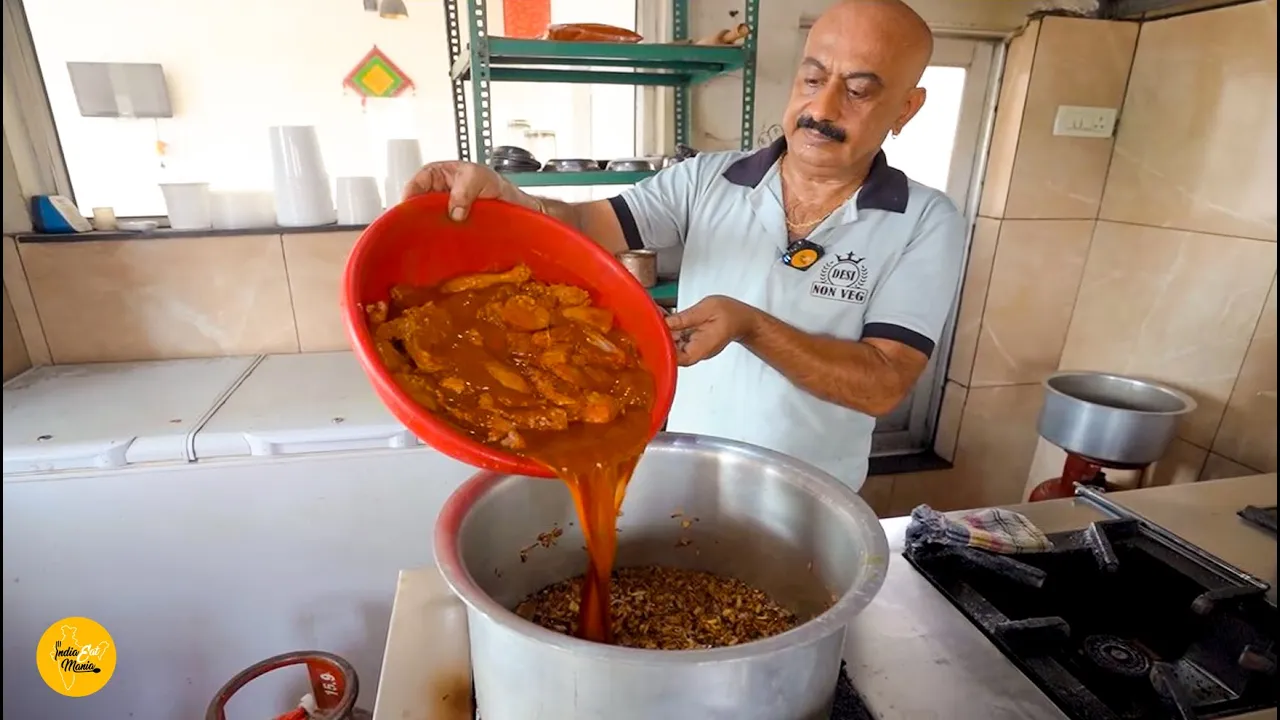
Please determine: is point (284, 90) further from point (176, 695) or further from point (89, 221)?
point (176, 695)

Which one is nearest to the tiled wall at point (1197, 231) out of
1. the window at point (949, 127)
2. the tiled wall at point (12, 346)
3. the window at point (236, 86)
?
the window at point (949, 127)

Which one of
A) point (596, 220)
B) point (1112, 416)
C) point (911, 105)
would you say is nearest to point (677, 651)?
point (596, 220)

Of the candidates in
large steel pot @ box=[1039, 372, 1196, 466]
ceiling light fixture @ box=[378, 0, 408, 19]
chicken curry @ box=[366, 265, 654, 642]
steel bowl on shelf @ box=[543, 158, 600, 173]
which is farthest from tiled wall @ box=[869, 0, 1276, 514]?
ceiling light fixture @ box=[378, 0, 408, 19]

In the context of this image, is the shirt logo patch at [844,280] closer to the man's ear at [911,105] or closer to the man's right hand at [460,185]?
the man's ear at [911,105]

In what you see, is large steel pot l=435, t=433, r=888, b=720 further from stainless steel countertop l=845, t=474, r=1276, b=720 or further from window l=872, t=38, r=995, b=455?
window l=872, t=38, r=995, b=455

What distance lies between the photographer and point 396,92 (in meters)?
2.21

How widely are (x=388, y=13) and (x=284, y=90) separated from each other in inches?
14.9

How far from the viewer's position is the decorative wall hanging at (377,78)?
85.5 inches

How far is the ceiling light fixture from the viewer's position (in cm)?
213

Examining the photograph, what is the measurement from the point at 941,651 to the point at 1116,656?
10.4 inches

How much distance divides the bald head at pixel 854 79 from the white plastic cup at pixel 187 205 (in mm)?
1705

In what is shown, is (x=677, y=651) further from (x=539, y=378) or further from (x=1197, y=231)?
(x=1197, y=231)

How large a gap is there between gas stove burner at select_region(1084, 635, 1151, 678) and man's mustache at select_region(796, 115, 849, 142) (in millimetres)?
848

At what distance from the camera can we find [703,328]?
1.04 m
